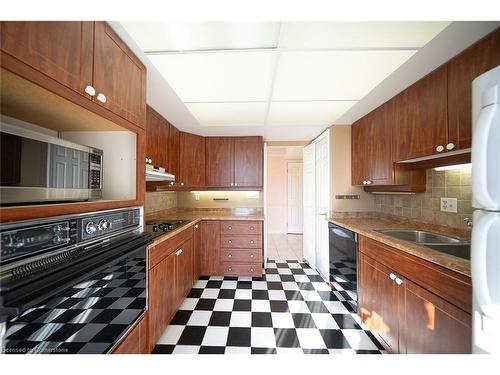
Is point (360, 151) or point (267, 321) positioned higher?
point (360, 151)

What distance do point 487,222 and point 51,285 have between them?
157cm

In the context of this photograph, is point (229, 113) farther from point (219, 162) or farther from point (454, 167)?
point (454, 167)

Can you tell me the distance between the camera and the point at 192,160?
314 centimetres

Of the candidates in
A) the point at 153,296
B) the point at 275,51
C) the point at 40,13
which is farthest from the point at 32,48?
the point at 153,296

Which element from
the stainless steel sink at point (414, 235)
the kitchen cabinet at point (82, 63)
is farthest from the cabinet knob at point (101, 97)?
the stainless steel sink at point (414, 235)

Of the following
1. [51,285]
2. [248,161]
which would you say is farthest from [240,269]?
[51,285]

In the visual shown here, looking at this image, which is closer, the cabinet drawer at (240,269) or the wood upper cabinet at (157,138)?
the wood upper cabinet at (157,138)

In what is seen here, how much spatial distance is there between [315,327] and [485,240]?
59.0 inches

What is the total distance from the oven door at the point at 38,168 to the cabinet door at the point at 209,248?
6.24ft

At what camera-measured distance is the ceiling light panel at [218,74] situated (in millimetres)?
1281

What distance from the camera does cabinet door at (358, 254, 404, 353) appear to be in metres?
1.35

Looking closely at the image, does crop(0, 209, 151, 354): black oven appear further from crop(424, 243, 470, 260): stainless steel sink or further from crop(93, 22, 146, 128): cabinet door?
crop(424, 243, 470, 260): stainless steel sink

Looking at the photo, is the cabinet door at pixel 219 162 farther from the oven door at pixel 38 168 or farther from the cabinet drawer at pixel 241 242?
the oven door at pixel 38 168

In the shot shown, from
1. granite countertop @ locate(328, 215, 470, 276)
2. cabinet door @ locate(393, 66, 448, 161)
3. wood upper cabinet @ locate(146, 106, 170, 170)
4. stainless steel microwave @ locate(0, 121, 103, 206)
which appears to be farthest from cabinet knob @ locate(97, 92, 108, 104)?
cabinet door @ locate(393, 66, 448, 161)
